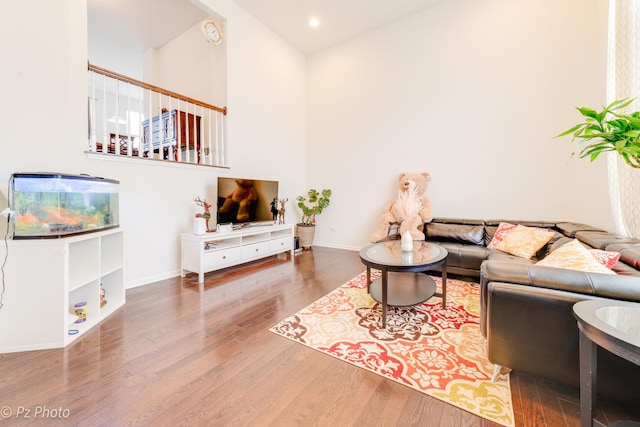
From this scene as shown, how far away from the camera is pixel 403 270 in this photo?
1979 mm

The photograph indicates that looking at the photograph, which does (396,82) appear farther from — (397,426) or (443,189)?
(397,426)

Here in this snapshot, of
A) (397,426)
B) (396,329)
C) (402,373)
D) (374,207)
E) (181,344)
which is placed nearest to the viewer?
(397,426)

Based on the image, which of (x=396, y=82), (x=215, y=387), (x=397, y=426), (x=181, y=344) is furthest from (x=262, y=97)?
(x=397, y=426)

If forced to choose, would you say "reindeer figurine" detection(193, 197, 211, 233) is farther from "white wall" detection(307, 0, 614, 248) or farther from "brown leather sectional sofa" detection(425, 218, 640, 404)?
"brown leather sectional sofa" detection(425, 218, 640, 404)

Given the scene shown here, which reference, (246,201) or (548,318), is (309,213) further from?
(548,318)

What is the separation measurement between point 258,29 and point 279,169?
242cm

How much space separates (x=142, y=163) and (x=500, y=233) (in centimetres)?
450

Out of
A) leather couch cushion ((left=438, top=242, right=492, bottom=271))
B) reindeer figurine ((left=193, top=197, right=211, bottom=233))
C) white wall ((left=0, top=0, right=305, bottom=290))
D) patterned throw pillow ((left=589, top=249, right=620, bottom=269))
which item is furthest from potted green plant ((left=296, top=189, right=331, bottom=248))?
patterned throw pillow ((left=589, top=249, right=620, bottom=269))

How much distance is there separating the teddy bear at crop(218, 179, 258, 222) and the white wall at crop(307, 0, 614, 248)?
183cm

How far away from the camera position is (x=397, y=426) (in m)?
1.18

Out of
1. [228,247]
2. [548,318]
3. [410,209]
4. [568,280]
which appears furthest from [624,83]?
[228,247]

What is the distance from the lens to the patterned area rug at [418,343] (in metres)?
1.38

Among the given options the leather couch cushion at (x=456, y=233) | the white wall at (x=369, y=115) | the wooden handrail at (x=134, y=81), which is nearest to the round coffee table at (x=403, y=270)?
the leather couch cushion at (x=456, y=233)

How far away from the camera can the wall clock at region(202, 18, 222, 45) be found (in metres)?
3.84
